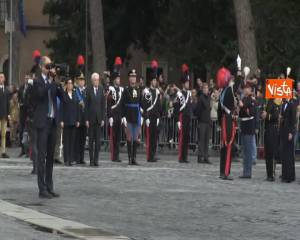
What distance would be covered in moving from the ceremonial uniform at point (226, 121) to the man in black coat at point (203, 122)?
586 cm

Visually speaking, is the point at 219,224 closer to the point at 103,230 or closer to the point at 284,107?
the point at 103,230

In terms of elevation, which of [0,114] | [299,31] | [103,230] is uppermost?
[299,31]

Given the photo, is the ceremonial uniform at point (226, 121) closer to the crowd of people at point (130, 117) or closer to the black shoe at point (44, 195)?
the crowd of people at point (130, 117)

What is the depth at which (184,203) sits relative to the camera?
1698 cm

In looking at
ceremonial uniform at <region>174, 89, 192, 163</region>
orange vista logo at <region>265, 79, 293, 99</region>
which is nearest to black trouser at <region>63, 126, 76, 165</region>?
ceremonial uniform at <region>174, 89, 192, 163</region>

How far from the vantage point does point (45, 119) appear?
17.1m

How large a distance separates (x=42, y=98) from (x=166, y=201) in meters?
2.38

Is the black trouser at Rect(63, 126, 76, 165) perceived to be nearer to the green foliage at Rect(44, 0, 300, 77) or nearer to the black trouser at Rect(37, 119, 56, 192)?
the black trouser at Rect(37, 119, 56, 192)

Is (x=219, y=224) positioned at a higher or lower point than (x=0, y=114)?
lower

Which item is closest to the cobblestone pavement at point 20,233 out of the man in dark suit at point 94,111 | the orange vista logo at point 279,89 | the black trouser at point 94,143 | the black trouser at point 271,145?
the black trouser at point 271,145

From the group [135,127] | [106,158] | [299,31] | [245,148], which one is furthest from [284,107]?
[299,31]

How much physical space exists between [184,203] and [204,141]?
1113cm

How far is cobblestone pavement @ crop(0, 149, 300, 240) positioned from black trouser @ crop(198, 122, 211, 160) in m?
3.38

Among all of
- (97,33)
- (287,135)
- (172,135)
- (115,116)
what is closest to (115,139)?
(115,116)
